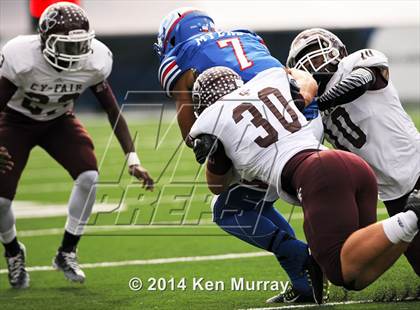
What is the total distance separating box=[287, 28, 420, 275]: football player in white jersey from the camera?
13.7 feet

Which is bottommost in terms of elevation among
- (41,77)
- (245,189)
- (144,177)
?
(144,177)

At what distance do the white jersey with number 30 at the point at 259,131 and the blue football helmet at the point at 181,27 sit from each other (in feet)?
3.42

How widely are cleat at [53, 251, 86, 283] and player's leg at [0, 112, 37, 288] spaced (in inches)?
7.6

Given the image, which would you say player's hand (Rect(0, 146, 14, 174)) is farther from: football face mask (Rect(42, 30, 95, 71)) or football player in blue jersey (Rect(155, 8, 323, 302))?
football player in blue jersey (Rect(155, 8, 323, 302))

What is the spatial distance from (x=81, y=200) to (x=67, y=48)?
Result: 0.91 metres

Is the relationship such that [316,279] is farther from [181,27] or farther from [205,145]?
[181,27]

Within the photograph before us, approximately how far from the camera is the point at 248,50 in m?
4.25

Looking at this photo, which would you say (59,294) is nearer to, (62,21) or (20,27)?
(62,21)

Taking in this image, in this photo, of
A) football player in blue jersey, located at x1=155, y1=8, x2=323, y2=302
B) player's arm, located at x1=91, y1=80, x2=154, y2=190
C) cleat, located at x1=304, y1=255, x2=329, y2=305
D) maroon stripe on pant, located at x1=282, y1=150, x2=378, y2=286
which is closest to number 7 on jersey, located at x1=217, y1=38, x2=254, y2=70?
football player in blue jersey, located at x1=155, y1=8, x2=323, y2=302

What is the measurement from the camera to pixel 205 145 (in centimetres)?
364

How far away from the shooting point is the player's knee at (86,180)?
204 inches

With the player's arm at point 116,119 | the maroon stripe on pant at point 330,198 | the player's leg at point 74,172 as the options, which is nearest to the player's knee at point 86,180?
the player's leg at point 74,172

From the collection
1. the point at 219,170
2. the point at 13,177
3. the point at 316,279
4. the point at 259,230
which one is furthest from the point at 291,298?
the point at 13,177

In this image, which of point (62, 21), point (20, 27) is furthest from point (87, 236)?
point (20, 27)
